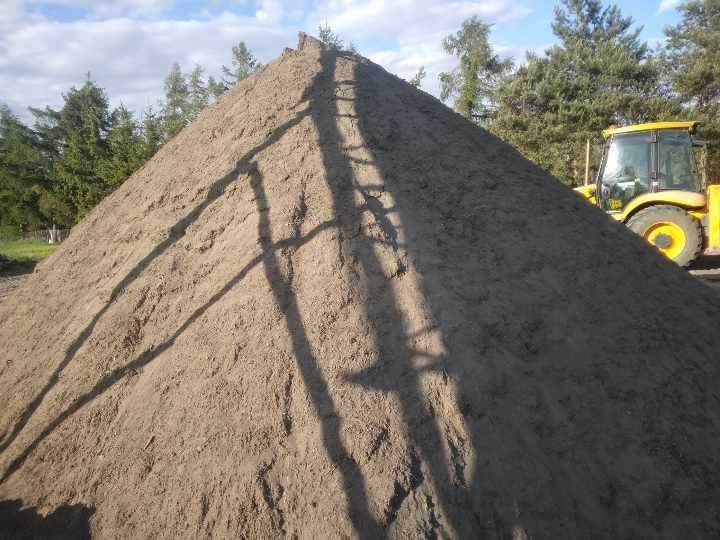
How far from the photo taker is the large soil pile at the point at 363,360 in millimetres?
2312

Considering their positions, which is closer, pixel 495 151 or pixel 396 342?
pixel 396 342

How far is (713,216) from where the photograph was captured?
820 centimetres

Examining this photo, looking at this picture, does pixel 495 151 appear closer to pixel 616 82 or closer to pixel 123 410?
pixel 123 410

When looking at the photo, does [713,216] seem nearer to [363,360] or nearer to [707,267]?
[707,267]

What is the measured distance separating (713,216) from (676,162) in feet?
3.51

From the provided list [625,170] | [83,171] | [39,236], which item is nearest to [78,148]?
[83,171]

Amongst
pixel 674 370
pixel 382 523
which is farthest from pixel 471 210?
pixel 382 523

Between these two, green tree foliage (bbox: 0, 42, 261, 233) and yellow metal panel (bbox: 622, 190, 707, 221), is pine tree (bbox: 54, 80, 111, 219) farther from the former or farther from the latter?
yellow metal panel (bbox: 622, 190, 707, 221)

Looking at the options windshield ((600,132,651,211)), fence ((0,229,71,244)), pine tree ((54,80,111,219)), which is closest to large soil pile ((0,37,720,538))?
windshield ((600,132,651,211))

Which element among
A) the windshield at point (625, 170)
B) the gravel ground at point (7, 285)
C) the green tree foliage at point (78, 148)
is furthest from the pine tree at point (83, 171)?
the windshield at point (625, 170)

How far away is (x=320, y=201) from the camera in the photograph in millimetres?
3307

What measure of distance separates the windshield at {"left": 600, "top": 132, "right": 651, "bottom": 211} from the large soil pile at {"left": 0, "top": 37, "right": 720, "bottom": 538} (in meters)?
5.14

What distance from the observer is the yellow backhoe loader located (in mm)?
8070

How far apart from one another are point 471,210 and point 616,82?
77.3 feet
